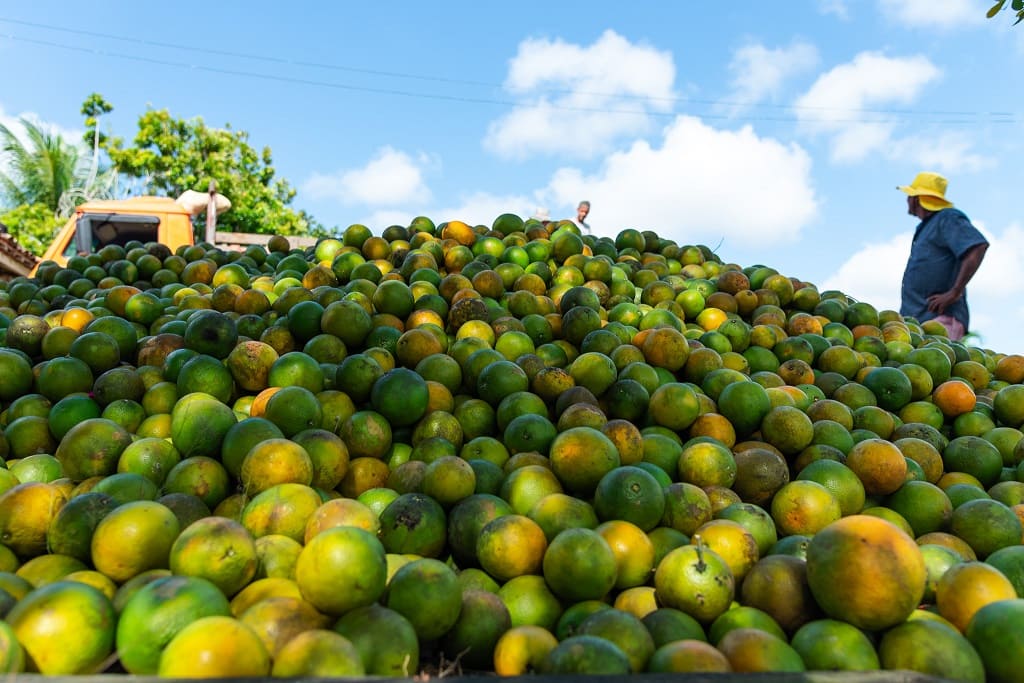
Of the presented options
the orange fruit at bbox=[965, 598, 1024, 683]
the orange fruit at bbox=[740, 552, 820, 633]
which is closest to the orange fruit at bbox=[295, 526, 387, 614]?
the orange fruit at bbox=[740, 552, 820, 633]

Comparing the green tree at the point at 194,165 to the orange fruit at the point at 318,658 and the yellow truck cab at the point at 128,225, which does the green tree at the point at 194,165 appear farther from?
the orange fruit at the point at 318,658

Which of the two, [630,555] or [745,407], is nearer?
[630,555]

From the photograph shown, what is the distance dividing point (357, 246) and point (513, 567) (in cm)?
407

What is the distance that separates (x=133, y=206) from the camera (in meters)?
13.2

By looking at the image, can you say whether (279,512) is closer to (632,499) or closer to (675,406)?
(632,499)

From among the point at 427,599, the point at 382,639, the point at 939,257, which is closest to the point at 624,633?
the point at 427,599

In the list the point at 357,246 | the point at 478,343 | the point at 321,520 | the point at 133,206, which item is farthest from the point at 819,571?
the point at 133,206

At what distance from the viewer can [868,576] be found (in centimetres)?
187

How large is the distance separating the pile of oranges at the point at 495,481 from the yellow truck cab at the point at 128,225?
8.61 m

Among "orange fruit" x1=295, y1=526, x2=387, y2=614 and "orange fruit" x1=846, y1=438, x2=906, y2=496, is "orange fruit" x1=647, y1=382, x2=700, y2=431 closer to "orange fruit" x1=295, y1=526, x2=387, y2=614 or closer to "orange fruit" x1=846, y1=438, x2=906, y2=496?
"orange fruit" x1=846, y1=438, x2=906, y2=496

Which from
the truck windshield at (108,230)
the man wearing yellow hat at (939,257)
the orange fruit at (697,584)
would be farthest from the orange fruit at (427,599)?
the truck windshield at (108,230)

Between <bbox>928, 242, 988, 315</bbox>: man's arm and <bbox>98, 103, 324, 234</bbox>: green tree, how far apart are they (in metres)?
25.1

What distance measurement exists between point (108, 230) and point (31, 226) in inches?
583

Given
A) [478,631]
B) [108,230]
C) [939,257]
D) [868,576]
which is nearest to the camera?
[868,576]
